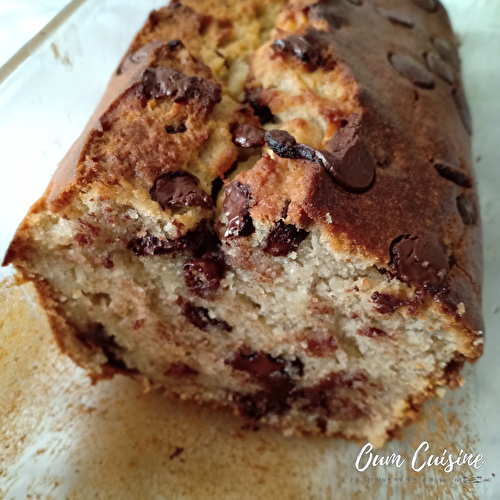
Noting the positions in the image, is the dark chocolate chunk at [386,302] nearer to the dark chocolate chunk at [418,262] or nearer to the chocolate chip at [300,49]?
the dark chocolate chunk at [418,262]

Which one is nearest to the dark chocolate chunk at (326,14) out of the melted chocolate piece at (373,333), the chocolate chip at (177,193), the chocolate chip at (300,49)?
the chocolate chip at (300,49)

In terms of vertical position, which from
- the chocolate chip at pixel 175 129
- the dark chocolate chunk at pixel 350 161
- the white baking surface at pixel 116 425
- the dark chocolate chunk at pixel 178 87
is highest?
the dark chocolate chunk at pixel 178 87

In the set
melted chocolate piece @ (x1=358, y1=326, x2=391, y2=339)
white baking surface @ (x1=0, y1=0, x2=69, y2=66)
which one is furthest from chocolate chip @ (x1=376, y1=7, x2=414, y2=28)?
white baking surface @ (x1=0, y1=0, x2=69, y2=66)

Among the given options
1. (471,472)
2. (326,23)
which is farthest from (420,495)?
(326,23)

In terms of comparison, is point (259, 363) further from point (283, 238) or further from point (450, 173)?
point (450, 173)

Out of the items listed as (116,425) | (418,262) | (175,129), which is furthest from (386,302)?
(116,425)

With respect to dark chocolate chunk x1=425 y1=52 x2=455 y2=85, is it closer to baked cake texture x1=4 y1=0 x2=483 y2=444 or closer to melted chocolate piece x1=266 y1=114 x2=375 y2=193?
baked cake texture x1=4 y1=0 x2=483 y2=444

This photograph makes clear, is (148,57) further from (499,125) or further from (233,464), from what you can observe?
(499,125)

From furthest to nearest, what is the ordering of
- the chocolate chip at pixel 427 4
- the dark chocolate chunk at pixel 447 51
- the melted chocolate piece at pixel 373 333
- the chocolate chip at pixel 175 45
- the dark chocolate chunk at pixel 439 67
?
1. the chocolate chip at pixel 427 4
2. the dark chocolate chunk at pixel 447 51
3. the dark chocolate chunk at pixel 439 67
4. the chocolate chip at pixel 175 45
5. the melted chocolate piece at pixel 373 333

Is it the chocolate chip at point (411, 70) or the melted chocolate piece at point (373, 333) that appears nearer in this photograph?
the melted chocolate piece at point (373, 333)
